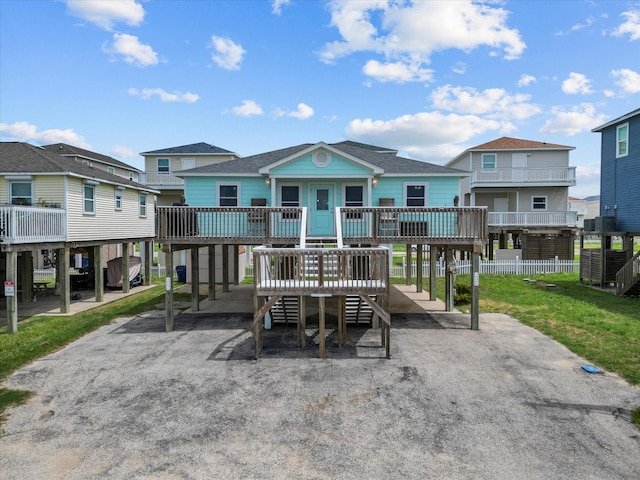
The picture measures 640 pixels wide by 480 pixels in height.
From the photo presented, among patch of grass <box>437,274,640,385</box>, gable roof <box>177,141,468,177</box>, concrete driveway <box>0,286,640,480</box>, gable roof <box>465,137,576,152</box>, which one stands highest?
gable roof <box>465,137,576,152</box>

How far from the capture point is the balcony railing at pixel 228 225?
14.3 metres

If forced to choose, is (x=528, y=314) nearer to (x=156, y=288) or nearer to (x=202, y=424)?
(x=202, y=424)

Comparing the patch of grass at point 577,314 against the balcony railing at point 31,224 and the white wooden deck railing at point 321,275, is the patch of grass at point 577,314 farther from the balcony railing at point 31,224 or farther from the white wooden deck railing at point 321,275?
the balcony railing at point 31,224

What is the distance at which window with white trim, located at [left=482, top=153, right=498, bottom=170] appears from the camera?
3194cm

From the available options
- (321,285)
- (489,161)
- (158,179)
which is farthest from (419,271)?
(158,179)

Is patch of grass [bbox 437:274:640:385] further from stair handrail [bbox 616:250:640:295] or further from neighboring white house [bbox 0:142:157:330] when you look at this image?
neighboring white house [bbox 0:142:157:330]

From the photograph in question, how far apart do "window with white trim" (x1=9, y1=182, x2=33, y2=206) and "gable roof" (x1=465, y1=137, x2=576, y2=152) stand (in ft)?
89.9

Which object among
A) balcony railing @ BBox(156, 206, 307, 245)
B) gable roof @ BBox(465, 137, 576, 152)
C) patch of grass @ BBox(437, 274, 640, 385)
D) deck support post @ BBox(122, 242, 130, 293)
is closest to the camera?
patch of grass @ BBox(437, 274, 640, 385)

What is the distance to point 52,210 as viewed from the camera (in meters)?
16.0

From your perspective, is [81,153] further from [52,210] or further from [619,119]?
[619,119]

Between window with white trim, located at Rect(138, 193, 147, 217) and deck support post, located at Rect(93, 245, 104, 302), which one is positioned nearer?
deck support post, located at Rect(93, 245, 104, 302)

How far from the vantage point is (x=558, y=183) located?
1193 inches

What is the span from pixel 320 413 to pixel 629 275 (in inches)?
729

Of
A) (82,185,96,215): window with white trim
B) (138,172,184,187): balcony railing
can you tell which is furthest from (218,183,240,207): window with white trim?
(138,172,184,187): balcony railing
